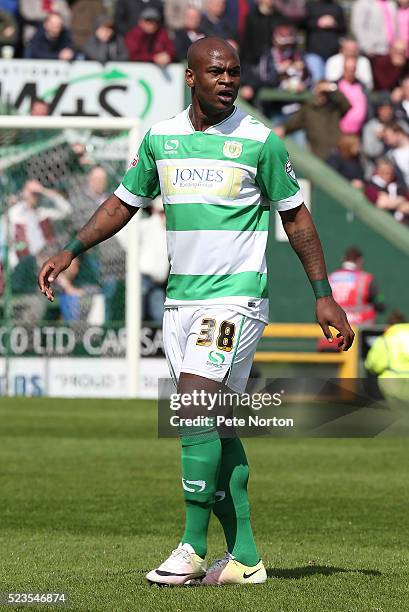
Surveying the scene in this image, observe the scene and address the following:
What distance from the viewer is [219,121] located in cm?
672

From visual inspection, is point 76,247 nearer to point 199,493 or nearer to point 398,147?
point 199,493

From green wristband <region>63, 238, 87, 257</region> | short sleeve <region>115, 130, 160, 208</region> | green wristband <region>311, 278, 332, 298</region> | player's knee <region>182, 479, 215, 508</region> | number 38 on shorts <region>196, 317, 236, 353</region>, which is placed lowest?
player's knee <region>182, 479, 215, 508</region>

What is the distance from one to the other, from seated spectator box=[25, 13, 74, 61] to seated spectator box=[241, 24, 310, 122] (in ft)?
9.62

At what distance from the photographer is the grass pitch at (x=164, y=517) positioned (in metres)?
6.47

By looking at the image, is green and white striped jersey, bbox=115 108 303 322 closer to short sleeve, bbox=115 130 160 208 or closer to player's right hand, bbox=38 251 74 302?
short sleeve, bbox=115 130 160 208

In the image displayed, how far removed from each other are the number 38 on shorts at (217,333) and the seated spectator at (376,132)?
17.9 meters

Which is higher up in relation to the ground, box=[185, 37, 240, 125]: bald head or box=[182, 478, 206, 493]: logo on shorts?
box=[185, 37, 240, 125]: bald head

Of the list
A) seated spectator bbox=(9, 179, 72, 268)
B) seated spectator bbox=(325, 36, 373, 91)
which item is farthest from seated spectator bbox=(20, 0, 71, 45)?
seated spectator bbox=(325, 36, 373, 91)

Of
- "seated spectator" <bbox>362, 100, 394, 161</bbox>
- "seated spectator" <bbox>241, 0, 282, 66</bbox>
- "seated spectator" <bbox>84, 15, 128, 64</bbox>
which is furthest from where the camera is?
"seated spectator" <bbox>362, 100, 394, 161</bbox>

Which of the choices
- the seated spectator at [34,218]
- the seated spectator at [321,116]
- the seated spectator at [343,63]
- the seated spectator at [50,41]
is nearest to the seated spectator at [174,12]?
the seated spectator at [50,41]

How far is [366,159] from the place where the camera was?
80.1ft

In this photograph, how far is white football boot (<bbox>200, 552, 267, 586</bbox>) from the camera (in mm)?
6754

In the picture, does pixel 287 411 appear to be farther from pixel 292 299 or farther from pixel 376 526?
pixel 292 299

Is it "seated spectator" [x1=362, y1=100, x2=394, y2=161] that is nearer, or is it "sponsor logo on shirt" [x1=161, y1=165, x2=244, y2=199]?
"sponsor logo on shirt" [x1=161, y1=165, x2=244, y2=199]
